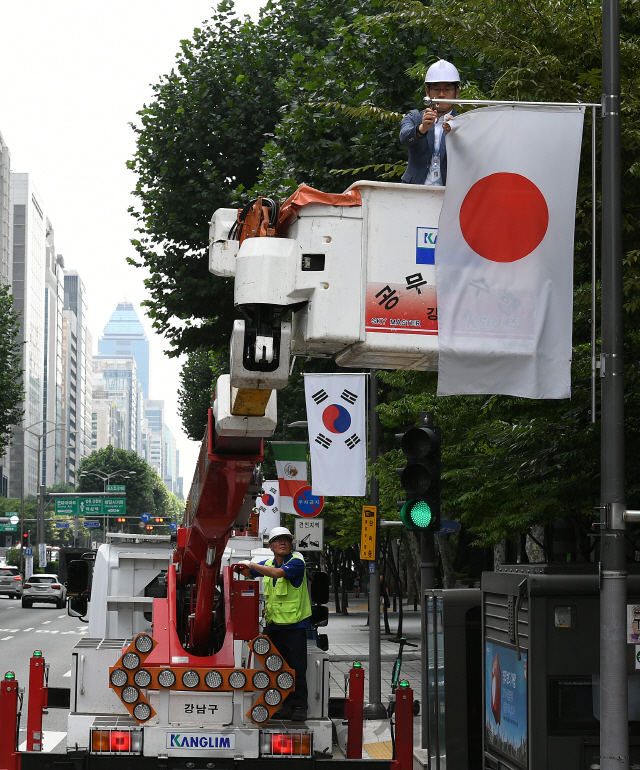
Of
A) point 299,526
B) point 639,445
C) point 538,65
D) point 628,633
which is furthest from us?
point 299,526

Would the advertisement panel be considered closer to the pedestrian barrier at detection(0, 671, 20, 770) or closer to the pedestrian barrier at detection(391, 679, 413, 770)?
the pedestrian barrier at detection(391, 679, 413, 770)

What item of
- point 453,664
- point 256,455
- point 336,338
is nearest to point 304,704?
point 453,664

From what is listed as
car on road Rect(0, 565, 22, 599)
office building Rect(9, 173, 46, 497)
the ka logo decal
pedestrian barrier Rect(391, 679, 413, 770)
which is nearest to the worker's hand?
the ka logo decal

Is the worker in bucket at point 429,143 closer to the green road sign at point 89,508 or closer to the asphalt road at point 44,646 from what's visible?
the asphalt road at point 44,646

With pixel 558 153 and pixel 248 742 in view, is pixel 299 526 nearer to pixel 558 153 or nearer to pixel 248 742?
pixel 248 742

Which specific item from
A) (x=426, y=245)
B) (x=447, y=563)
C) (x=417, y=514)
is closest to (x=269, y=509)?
(x=447, y=563)

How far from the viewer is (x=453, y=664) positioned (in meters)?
9.05

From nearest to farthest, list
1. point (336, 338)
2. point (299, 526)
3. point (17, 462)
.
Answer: point (336, 338)
point (299, 526)
point (17, 462)

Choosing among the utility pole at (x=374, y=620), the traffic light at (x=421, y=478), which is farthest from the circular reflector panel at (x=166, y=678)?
the utility pole at (x=374, y=620)

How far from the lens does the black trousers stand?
8.77 metres

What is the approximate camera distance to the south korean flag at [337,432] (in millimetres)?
15539

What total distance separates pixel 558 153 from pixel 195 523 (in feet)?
13.2

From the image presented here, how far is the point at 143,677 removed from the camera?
330 inches

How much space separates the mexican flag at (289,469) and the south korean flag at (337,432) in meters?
6.33
